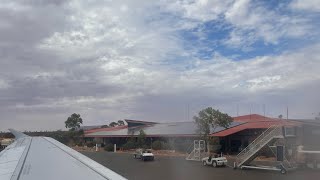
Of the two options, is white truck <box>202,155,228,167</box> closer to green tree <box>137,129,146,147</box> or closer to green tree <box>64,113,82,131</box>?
green tree <box>137,129,146,147</box>

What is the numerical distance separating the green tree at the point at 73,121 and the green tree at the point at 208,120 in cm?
3526

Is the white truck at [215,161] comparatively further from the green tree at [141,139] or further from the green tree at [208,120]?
the green tree at [141,139]

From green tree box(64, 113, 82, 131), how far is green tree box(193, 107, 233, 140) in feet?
116

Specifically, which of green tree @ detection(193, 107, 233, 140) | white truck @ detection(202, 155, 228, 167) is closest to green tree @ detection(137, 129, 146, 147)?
green tree @ detection(193, 107, 233, 140)

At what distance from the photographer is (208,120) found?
4172 cm

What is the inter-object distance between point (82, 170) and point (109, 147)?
2034 inches

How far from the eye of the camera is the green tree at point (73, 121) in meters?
71.5

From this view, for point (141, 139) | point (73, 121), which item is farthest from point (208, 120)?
point (73, 121)

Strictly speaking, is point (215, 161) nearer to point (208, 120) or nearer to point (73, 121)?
point (208, 120)

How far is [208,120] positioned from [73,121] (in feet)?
120

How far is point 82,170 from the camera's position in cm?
626

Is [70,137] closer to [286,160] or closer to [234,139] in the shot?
[234,139]

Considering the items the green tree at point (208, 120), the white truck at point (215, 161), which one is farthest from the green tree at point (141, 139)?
the white truck at point (215, 161)

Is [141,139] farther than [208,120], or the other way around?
[141,139]
